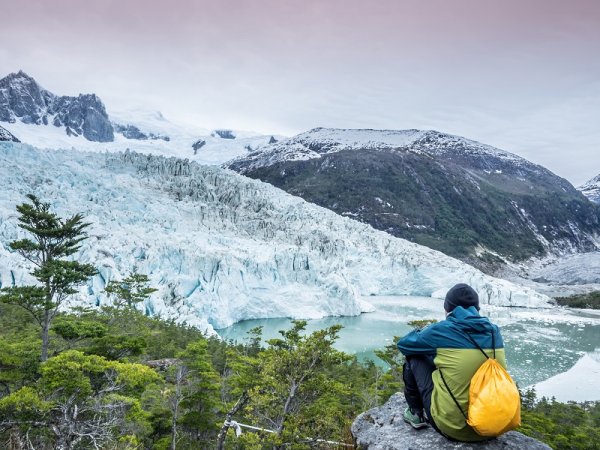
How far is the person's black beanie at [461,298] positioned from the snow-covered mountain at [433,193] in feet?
219

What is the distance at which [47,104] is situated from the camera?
93312 millimetres

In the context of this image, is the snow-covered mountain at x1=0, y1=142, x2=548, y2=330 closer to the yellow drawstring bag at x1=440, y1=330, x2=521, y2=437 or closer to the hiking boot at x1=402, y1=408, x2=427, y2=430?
the hiking boot at x1=402, y1=408, x2=427, y2=430

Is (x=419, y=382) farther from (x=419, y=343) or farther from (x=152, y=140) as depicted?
(x=152, y=140)

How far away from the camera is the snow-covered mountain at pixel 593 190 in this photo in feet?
516

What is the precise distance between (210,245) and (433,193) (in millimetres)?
75048

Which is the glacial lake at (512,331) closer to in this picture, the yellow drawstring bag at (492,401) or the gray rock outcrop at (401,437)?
the gray rock outcrop at (401,437)

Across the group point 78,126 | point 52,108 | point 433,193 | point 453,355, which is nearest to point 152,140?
point 78,126

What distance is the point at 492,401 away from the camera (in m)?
1.85

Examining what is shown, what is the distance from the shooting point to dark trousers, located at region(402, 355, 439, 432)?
7.16 feet

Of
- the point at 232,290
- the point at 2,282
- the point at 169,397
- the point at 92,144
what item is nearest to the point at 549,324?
the point at 232,290

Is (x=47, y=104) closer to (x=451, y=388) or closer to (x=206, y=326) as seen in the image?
(x=206, y=326)

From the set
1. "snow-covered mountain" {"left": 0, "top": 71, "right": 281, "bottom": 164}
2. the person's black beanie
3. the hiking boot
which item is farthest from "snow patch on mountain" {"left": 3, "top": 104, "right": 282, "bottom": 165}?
the person's black beanie

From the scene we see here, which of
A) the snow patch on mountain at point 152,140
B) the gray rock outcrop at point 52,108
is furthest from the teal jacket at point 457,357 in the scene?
the gray rock outcrop at point 52,108

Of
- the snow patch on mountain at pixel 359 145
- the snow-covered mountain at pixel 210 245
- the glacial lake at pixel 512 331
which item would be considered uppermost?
the snow patch on mountain at pixel 359 145
